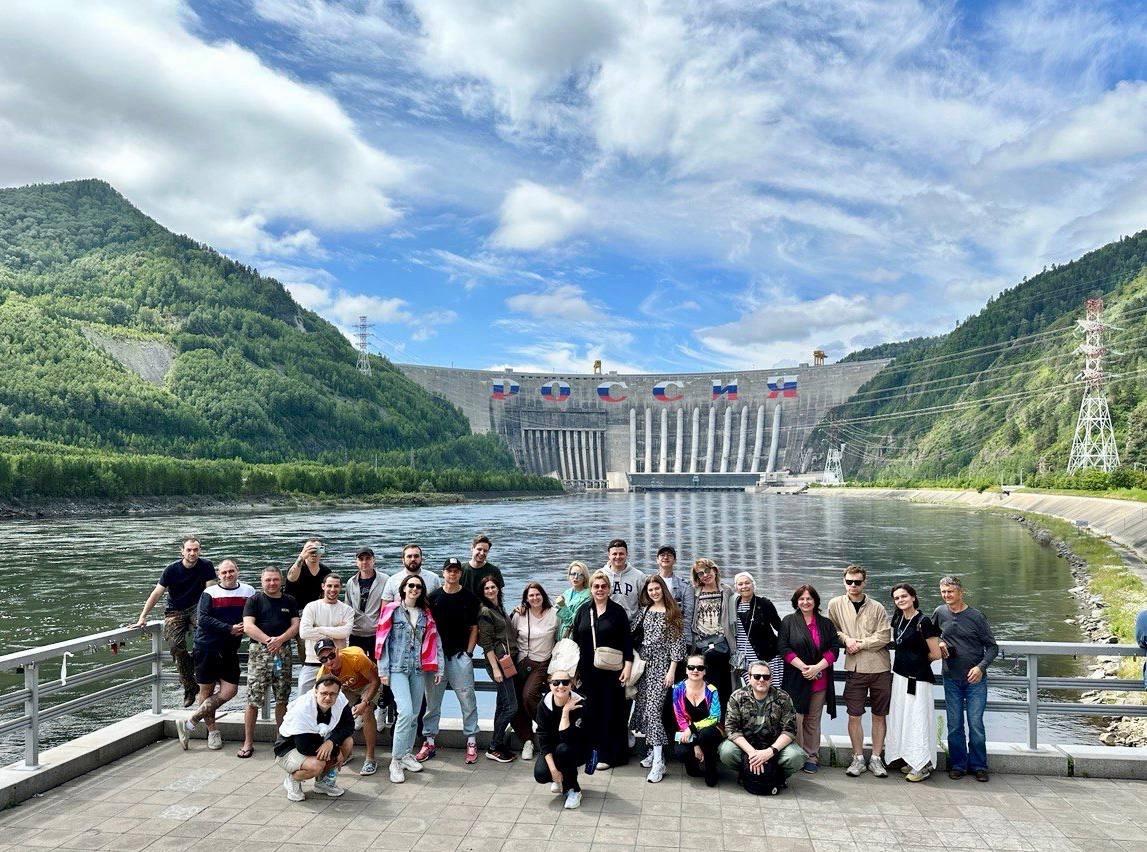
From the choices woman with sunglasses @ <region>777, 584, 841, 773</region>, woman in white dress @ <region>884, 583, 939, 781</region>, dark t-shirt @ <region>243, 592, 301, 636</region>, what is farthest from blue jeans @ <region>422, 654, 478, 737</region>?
woman in white dress @ <region>884, 583, 939, 781</region>

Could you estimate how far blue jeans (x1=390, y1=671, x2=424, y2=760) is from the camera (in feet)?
30.8

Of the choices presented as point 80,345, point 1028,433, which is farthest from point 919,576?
point 80,345

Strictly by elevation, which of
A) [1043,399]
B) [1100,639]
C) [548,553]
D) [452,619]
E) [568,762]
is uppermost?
[1043,399]

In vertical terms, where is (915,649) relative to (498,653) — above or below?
above

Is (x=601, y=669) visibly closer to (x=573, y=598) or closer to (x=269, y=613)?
(x=573, y=598)

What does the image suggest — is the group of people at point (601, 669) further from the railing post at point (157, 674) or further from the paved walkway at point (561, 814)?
the railing post at point (157, 674)

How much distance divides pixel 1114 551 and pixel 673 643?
132 feet

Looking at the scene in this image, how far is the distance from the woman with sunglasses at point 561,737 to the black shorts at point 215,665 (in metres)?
3.88

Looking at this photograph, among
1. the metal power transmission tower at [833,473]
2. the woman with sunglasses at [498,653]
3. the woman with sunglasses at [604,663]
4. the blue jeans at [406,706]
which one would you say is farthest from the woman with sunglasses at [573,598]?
the metal power transmission tower at [833,473]

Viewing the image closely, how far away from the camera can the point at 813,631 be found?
9500mm

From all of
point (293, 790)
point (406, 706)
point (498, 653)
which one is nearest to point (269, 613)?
point (406, 706)

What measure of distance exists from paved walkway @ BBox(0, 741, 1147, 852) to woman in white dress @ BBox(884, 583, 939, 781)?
28cm

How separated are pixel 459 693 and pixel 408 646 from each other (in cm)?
83

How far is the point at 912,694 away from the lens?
9.27 metres
